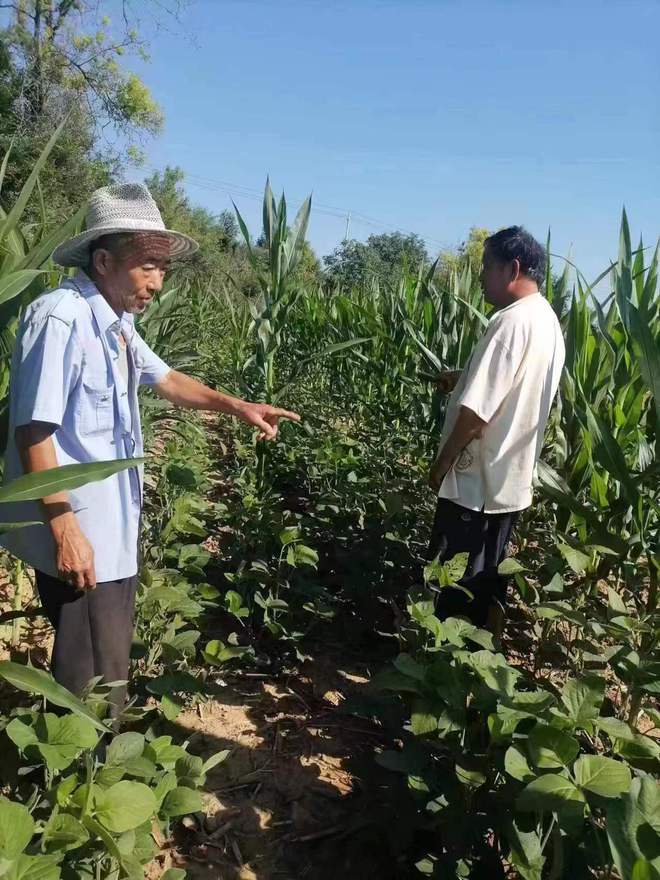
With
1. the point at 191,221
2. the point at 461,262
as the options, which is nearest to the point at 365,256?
the point at 191,221

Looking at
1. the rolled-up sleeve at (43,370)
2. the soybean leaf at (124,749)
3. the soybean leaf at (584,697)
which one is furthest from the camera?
the rolled-up sleeve at (43,370)

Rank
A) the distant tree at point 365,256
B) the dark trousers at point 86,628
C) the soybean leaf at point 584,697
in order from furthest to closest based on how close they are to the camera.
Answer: the distant tree at point 365,256 < the dark trousers at point 86,628 < the soybean leaf at point 584,697

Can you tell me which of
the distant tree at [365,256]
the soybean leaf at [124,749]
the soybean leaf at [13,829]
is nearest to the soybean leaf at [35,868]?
the soybean leaf at [13,829]

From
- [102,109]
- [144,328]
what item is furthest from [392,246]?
[144,328]

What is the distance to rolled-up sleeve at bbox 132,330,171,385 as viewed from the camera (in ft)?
6.36

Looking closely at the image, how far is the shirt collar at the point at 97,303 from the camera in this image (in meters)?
1.60

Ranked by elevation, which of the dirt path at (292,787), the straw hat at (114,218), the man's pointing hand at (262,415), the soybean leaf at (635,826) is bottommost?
the dirt path at (292,787)

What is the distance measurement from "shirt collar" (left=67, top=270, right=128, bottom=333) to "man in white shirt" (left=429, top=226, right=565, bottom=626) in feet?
4.04

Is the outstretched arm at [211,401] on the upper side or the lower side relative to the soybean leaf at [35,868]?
upper

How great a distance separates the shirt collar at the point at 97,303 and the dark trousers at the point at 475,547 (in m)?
1.42

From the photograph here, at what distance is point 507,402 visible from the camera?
235 centimetres

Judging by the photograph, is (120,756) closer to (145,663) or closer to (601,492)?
(145,663)

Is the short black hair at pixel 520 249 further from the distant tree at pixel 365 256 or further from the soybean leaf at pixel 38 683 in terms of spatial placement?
the distant tree at pixel 365 256

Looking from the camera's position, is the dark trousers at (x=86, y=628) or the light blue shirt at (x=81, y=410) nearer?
the light blue shirt at (x=81, y=410)
